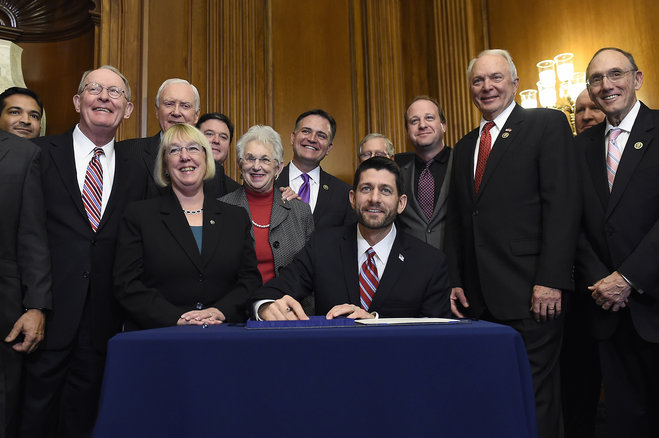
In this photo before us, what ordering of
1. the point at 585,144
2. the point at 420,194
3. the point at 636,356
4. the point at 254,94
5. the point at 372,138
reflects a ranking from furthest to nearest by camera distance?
the point at 254,94 < the point at 372,138 < the point at 420,194 < the point at 585,144 < the point at 636,356

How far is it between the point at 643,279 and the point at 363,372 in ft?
4.98

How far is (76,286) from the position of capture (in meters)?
2.40

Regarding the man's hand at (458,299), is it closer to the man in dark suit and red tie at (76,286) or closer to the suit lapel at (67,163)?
the man in dark suit and red tie at (76,286)

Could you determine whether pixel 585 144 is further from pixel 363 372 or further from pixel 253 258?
pixel 363 372

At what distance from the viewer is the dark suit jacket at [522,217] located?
2320mm

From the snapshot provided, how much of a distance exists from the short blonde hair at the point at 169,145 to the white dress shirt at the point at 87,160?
238 mm

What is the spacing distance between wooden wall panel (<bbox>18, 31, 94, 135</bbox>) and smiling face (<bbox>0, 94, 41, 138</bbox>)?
1704mm

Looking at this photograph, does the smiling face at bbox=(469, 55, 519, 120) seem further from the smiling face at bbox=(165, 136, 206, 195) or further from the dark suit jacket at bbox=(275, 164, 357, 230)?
the smiling face at bbox=(165, 136, 206, 195)

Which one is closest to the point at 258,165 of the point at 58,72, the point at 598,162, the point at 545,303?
the point at 545,303

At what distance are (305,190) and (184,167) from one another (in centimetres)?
97

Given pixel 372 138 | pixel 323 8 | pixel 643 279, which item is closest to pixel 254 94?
pixel 323 8

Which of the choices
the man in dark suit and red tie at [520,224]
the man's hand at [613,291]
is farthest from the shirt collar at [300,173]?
the man's hand at [613,291]

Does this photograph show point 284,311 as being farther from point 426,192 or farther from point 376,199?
point 426,192

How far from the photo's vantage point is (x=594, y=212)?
2.47 m
